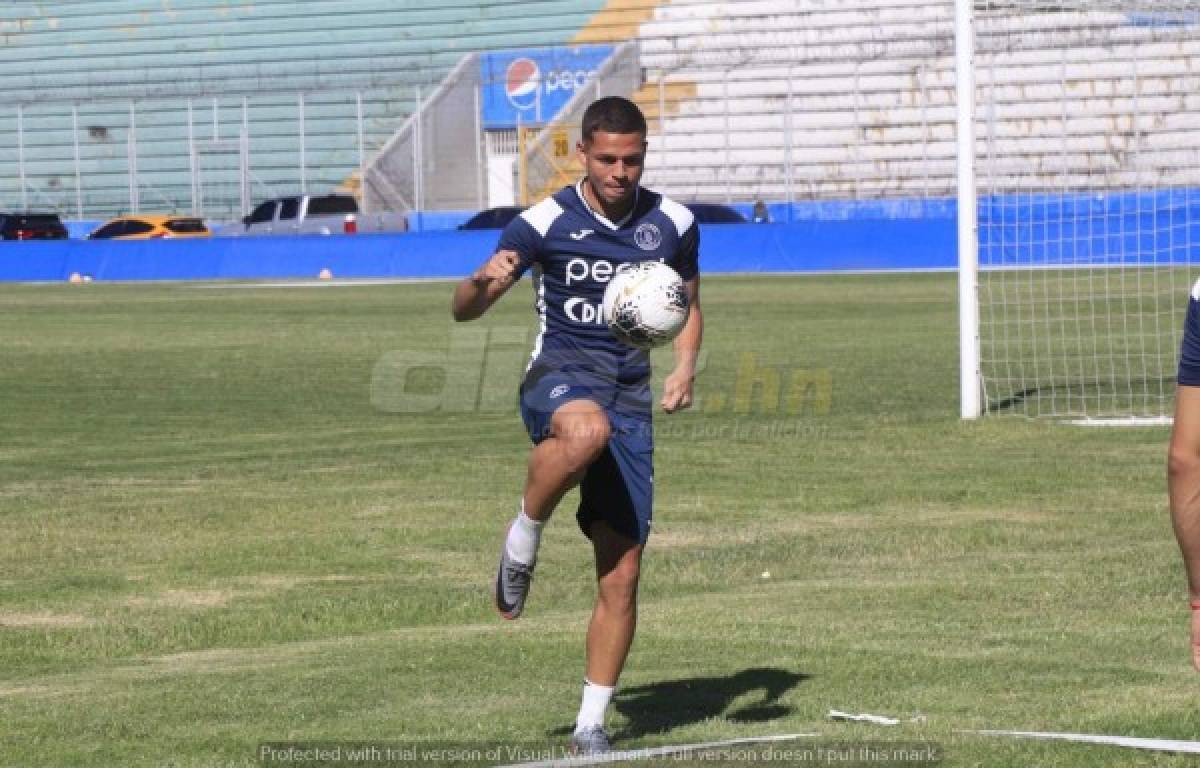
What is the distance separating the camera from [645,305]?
21.7 ft

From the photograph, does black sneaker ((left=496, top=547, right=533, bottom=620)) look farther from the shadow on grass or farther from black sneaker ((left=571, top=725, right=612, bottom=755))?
black sneaker ((left=571, top=725, right=612, bottom=755))

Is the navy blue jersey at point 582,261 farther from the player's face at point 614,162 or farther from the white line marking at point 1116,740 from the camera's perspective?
the white line marking at point 1116,740

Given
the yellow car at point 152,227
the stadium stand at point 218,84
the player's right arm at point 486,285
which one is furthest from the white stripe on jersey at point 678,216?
the stadium stand at point 218,84

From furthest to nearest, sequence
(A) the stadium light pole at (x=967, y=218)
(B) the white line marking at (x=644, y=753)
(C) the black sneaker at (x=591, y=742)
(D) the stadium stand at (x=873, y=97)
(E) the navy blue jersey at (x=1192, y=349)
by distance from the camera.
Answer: (D) the stadium stand at (x=873, y=97) < (A) the stadium light pole at (x=967, y=218) < (C) the black sneaker at (x=591, y=742) < (B) the white line marking at (x=644, y=753) < (E) the navy blue jersey at (x=1192, y=349)

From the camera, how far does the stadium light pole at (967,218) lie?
17.1 meters

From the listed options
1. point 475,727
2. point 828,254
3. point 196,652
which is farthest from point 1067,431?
point 828,254

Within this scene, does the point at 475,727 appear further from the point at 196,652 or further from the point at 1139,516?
the point at 1139,516

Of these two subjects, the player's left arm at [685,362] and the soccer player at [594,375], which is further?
the player's left arm at [685,362]

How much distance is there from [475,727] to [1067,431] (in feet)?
34.9

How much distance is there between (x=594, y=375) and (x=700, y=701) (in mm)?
1327

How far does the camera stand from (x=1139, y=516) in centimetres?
1210

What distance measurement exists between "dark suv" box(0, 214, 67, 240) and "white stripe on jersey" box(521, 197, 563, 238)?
51751 mm

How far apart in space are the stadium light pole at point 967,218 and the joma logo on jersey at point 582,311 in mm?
10618

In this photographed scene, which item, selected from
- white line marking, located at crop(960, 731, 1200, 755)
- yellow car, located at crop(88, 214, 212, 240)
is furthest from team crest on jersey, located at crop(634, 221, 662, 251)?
yellow car, located at crop(88, 214, 212, 240)
